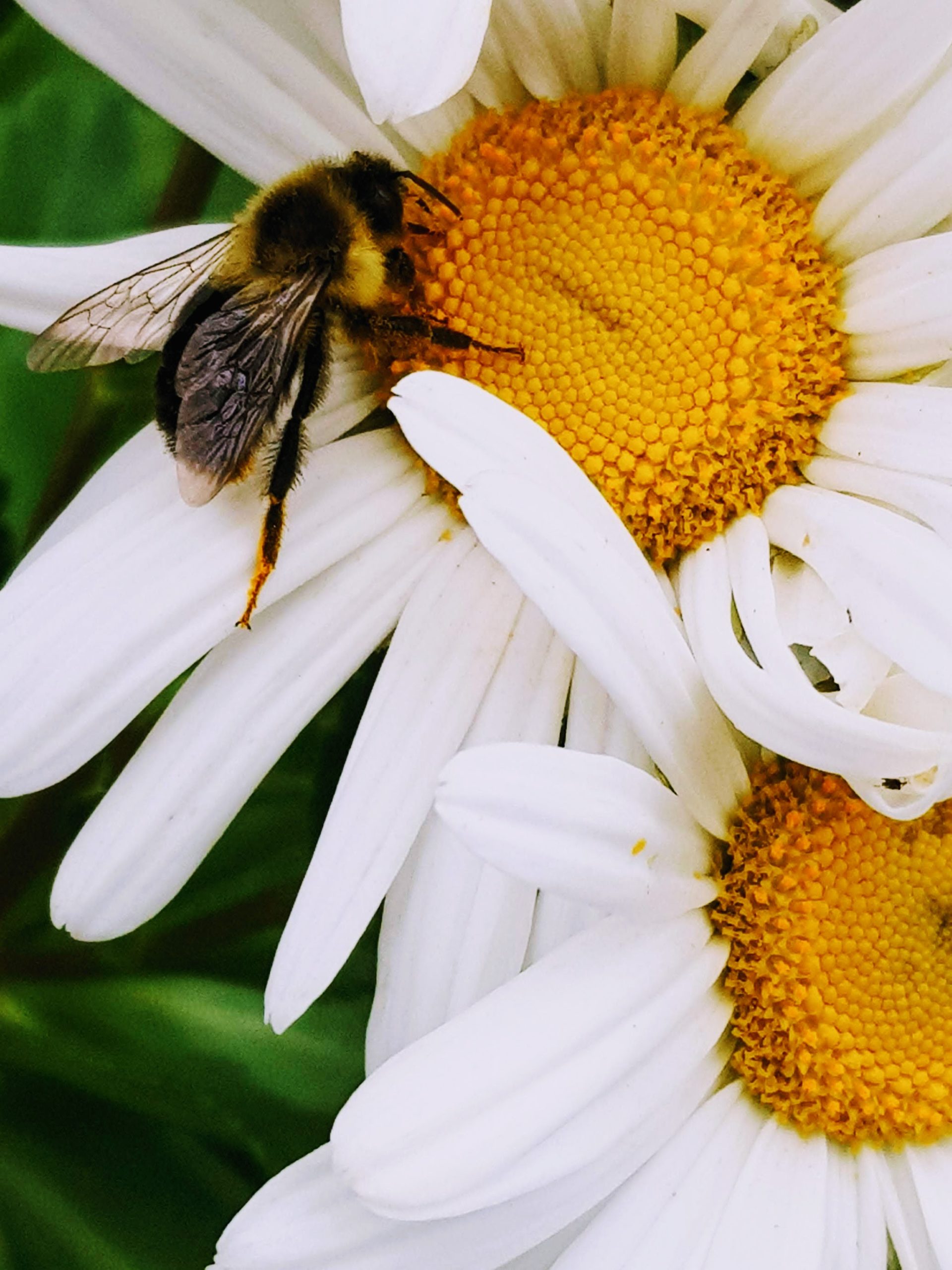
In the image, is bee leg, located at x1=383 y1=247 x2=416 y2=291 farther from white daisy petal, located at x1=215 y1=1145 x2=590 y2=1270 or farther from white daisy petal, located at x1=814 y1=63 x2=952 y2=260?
white daisy petal, located at x1=215 y1=1145 x2=590 y2=1270

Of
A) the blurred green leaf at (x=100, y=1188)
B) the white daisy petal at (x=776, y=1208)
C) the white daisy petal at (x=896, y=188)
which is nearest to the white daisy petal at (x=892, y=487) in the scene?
the white daisy petal at (x=896, y=188)

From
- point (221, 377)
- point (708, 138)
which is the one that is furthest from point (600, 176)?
point (221, 377)

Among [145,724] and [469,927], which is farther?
[145,724]

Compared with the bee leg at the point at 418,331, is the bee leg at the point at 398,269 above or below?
above

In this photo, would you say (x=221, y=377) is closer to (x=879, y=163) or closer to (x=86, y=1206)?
(x=879, y=163)

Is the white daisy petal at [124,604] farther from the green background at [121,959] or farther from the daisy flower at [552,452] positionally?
the green background at [121,959]

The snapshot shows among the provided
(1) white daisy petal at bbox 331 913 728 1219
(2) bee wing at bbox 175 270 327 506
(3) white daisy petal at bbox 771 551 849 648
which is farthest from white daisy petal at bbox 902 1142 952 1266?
(2) bee wing at bbox 175 270 327 506

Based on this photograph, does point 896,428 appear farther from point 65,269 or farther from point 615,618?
point 65,269
